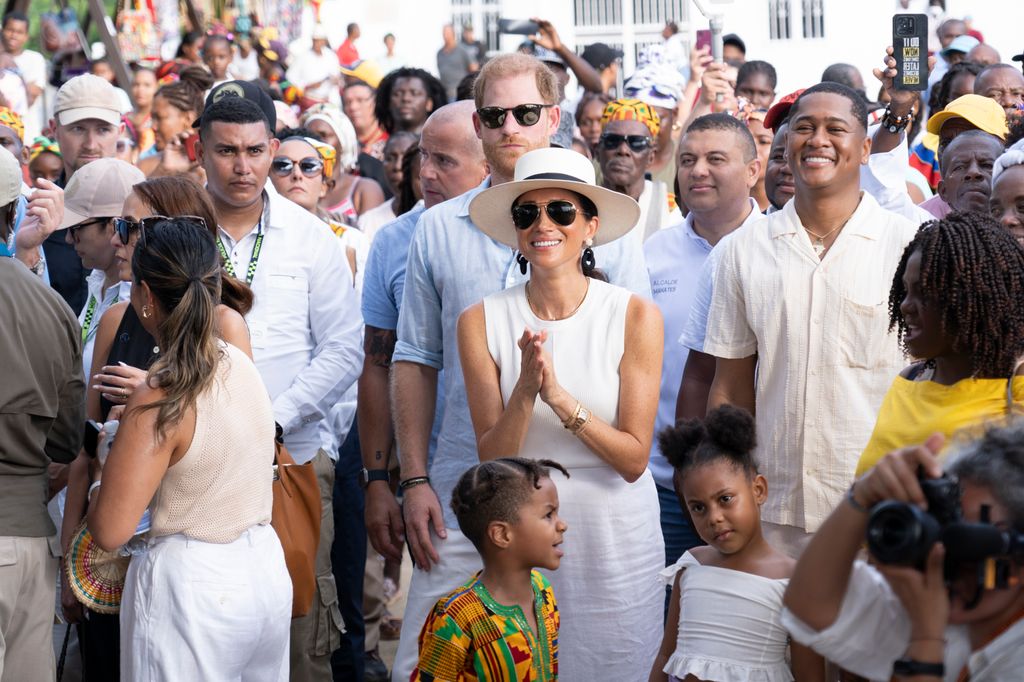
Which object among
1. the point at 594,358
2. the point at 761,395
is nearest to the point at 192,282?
the point at 594,358

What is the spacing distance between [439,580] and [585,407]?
0.77 metres

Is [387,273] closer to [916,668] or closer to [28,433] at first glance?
[28,433]

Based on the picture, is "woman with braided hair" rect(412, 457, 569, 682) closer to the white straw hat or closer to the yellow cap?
the white straw hat

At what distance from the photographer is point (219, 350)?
371 cm

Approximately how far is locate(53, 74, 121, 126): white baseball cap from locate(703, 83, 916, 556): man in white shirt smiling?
184 inches

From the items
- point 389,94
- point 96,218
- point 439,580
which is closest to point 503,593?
point 439,580

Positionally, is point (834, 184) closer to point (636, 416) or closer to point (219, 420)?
point (636, 416)

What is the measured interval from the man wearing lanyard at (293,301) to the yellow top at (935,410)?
247 centimetres

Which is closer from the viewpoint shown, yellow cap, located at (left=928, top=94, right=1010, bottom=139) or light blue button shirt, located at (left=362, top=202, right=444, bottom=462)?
light blue button shirt, located at (left=362, top=202, right=444, bottom=462)

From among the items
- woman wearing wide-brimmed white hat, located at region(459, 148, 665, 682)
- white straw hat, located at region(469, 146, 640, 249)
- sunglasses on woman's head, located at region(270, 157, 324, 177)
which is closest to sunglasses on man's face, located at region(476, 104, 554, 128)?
white straw hat, located at region(469, 146, 640, 249)

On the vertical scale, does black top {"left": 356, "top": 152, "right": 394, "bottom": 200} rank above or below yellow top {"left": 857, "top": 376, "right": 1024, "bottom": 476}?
above

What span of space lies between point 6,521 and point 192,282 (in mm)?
1005

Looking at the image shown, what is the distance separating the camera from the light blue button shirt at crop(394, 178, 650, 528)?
4355 mm

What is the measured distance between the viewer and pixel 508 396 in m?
3.98
